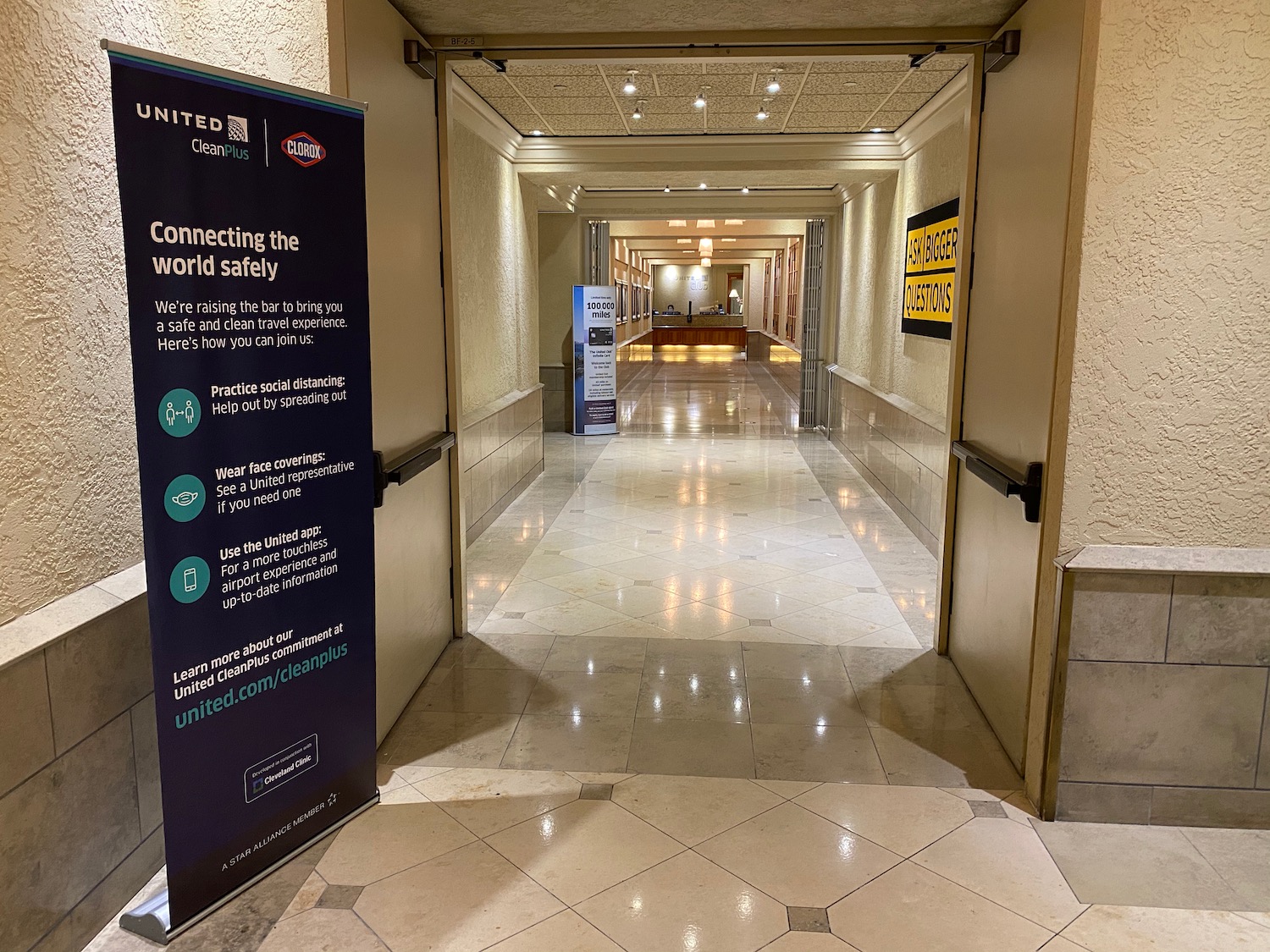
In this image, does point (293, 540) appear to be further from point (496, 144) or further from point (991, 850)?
point (496, 144)

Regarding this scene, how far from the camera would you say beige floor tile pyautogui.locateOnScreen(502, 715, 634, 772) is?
3438mm

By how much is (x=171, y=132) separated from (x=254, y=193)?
0.25 m

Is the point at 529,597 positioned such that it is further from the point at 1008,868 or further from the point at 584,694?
the point at 1008,868

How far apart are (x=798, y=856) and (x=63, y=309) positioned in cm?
268

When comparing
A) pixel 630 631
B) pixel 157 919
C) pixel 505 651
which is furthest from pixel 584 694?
pixel 157 919

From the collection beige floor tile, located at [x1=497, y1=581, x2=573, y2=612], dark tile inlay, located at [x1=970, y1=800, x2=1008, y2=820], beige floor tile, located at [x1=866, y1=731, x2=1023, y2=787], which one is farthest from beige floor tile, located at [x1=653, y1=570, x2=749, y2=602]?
dark tile inlay, located at [x1=970, y1=800, x2=1008, y2=820]

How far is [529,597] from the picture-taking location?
5.43 m

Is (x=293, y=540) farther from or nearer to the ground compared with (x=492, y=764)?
farther from the ground

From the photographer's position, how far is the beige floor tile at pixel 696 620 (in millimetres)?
4844

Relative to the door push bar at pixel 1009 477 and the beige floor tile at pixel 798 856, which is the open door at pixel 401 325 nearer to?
the beige floor tile at pixel 798 856

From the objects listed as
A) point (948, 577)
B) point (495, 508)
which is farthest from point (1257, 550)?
point (495, 508)

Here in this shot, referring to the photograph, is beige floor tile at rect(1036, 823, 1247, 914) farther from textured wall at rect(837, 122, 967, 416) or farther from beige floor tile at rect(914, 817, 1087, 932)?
textured wall at rect(837, 122, 967, 416)

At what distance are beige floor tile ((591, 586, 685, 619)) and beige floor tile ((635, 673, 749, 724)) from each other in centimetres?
94

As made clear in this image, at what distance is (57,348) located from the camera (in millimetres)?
2346
